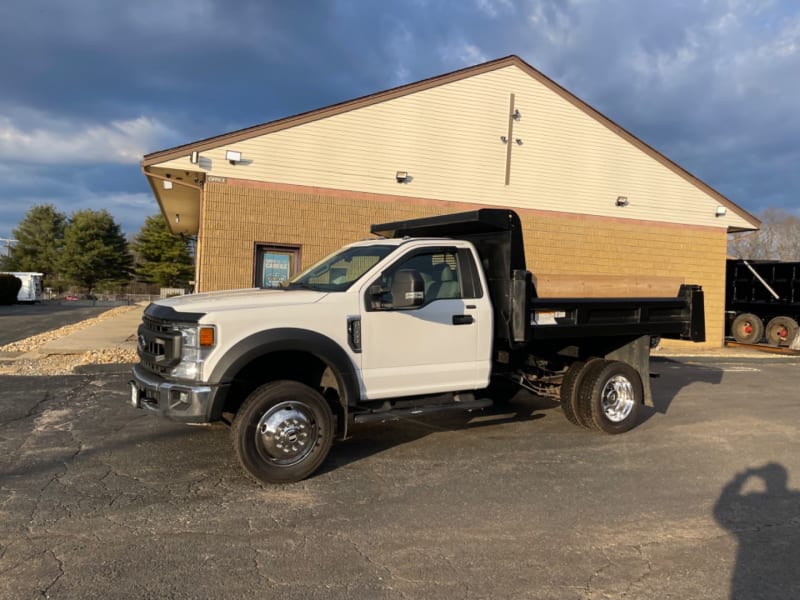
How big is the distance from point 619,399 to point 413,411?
109 inches

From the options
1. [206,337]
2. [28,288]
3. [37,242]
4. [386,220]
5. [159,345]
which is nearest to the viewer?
[206,337]

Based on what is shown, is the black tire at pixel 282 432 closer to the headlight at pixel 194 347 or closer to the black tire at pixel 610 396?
the headlight at pixel 194 347

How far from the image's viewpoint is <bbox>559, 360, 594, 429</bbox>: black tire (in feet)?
A: 21.7

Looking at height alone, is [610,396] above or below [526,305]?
below

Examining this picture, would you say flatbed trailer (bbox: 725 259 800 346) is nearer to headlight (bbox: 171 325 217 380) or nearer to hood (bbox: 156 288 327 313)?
hood (bbox: 156 288 327 313)

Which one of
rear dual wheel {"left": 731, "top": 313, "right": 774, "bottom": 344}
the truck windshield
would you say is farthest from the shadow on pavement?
rear dual wheel {"left": 731, "top": 313, "right": 774, "bottom": 344}

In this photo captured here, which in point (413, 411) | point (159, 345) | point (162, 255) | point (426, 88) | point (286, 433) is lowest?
point (286, 433)

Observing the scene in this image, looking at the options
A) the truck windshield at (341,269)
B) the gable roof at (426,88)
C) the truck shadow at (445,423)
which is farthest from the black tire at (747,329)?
the truck windshield at (341,269)

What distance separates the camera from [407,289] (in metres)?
5.20

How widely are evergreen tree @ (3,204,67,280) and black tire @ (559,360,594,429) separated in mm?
68666

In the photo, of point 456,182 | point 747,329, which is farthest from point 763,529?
point 747,329

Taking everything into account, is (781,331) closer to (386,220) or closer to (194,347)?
(386,220)

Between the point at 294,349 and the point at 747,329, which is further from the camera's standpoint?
the point at 747,329

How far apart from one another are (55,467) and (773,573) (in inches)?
212
